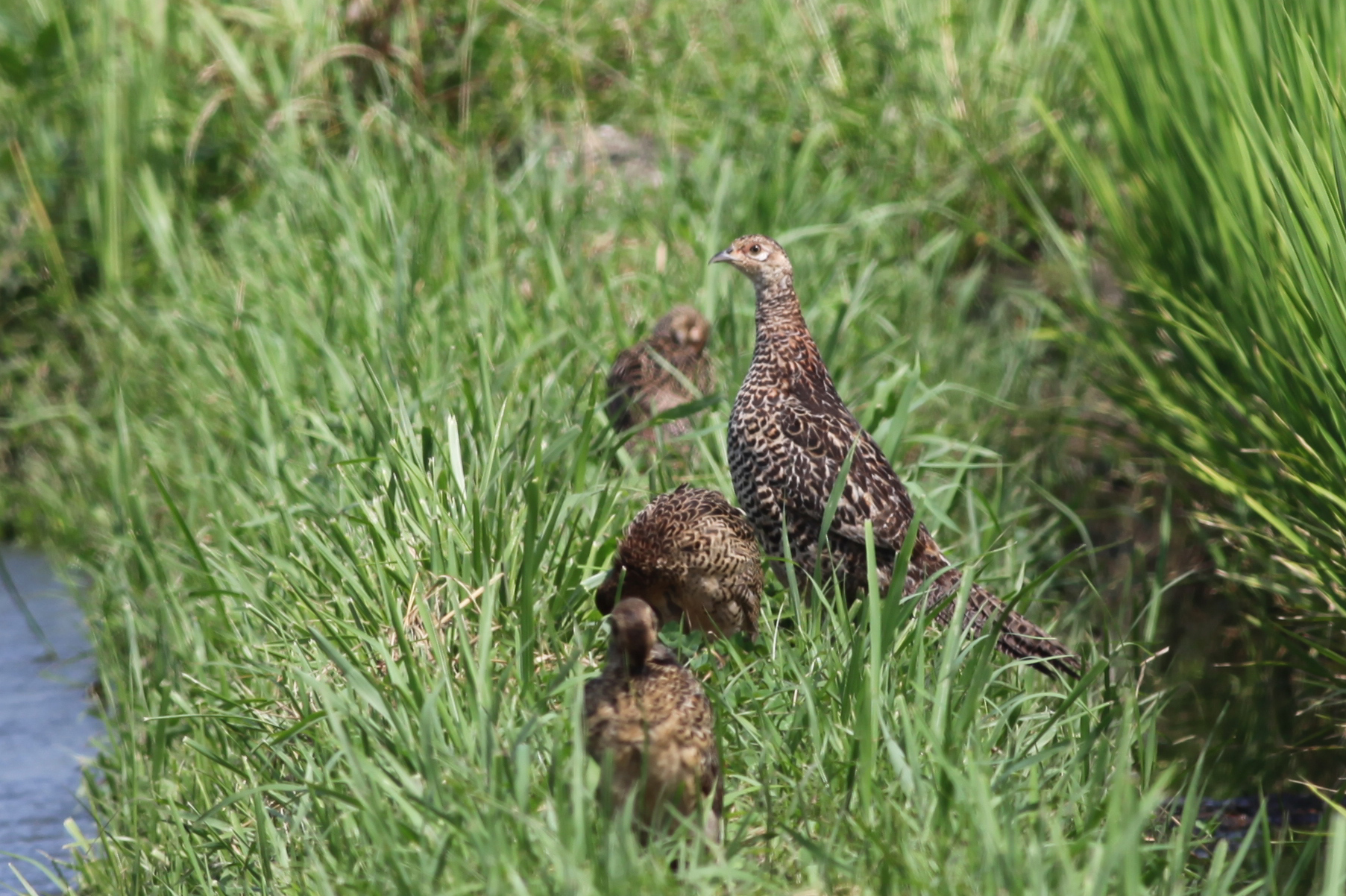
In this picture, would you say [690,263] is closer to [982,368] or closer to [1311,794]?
[982,368]

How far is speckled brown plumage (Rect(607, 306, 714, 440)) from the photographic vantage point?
537 centimetres

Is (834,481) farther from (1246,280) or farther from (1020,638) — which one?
(1246,280)

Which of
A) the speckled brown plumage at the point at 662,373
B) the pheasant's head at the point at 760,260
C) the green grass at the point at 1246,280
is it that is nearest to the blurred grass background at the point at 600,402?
the green grass at the point at 1246,280

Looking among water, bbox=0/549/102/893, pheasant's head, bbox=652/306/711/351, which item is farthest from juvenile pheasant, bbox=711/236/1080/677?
water, bbox=0/549/102/893

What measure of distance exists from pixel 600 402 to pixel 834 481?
3.23 feet

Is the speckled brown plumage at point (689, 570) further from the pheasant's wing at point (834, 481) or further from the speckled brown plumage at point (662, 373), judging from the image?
the speckled brown plumage at point (662, 373)

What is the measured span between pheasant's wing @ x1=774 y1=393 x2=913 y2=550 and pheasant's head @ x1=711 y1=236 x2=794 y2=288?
1.85 feet

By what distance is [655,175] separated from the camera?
312 inches

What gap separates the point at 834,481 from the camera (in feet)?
13.8

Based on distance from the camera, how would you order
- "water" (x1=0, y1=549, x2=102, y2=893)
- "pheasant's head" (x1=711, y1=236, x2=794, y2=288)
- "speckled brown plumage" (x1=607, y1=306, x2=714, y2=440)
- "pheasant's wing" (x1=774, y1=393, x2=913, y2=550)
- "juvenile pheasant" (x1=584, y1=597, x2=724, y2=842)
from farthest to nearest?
"speckled brown plumage" (x1=607, y1=306, x2=714, y2=440) < "pheasant's head" (x1=711, y1=236, x2=794, y2=288) < "water" (x1=0, y1=549, x2=102, y2=893) < "pheasant's wing" (x1=774, y1=393, x2=913, y2=550) < "juvenile pheasant" (x1=584, y1=597, x2=724, y2=842)

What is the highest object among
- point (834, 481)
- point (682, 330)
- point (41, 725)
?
point (834, 481)

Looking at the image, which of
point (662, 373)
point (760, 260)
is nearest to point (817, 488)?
point (760, 260)

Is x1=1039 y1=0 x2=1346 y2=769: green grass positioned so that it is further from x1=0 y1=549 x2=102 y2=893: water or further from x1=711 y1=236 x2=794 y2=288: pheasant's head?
x1=0 y1=549 x2=102 y2=893: water

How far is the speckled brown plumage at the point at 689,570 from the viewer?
3844 mm
